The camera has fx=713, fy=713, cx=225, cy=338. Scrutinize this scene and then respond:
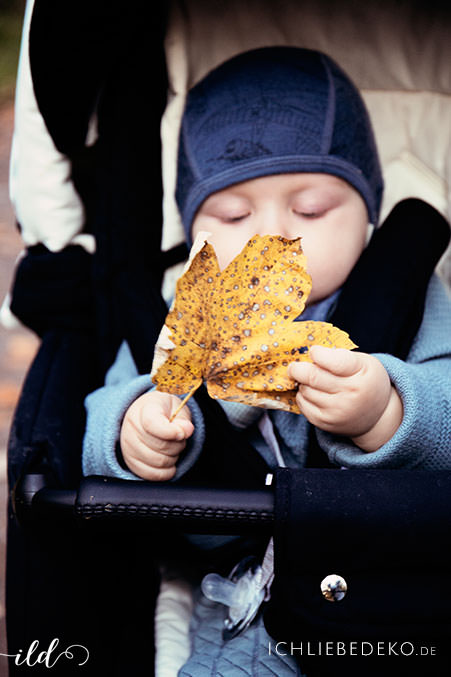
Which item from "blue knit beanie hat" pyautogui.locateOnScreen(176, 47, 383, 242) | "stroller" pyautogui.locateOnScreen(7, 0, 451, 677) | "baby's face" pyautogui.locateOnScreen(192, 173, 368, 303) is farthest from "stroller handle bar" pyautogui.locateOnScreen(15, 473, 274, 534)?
"blue knit beanie hat" pyautogui.locateOnScreen(176, 47, 383, 242)

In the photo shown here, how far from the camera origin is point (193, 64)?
1.44m

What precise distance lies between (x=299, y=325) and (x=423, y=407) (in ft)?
0.76

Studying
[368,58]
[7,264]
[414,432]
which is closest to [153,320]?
[414,432]

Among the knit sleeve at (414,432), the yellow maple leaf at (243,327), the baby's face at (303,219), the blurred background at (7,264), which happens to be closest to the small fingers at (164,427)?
the yellow maple leaf at (243,327)

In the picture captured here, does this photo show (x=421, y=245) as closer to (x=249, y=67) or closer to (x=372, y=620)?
(x=249, y=67)

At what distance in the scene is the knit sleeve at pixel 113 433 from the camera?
103cm

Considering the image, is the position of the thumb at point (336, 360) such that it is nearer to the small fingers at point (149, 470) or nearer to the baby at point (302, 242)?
the baby at point (302, 242)

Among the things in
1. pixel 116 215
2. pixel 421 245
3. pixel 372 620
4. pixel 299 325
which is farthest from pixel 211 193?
pixel 372 620

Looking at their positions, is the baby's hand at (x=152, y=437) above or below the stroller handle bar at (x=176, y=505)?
below

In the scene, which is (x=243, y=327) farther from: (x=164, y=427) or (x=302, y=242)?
(x=302, y=242)

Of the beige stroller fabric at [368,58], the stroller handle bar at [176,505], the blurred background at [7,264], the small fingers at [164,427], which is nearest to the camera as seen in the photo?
the stroller handle bar at [176,505]

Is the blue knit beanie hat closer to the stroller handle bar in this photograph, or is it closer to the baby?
the baby

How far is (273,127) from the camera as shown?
121 centimetres

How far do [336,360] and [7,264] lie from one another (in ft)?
→ 7.83
